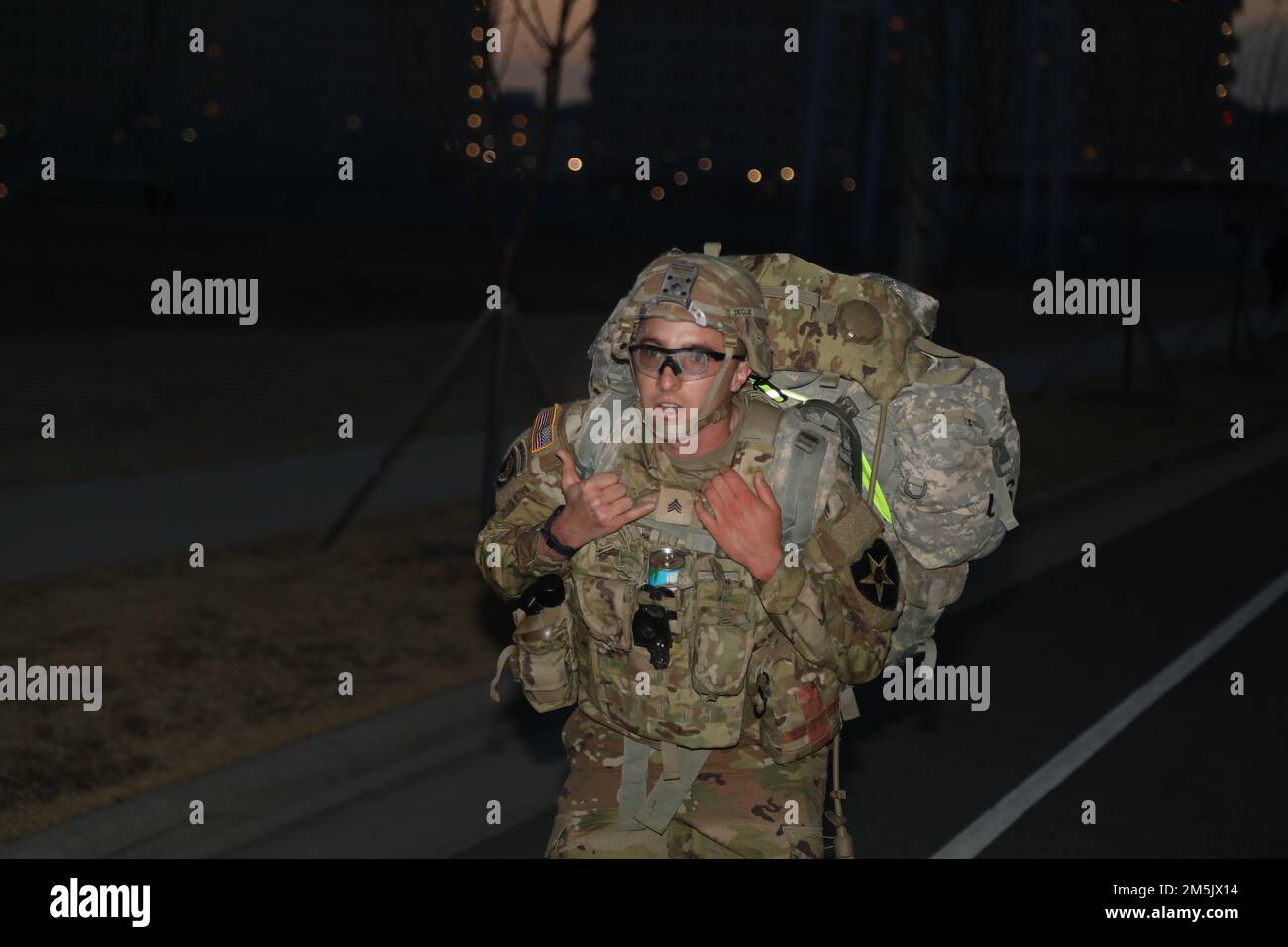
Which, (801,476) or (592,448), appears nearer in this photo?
(801,476)

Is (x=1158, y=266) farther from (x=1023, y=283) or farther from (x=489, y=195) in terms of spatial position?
(x=489, y=195)

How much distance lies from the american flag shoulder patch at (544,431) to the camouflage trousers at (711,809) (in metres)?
0.65

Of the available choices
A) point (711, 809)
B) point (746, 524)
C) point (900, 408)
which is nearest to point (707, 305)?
point (746, 524)

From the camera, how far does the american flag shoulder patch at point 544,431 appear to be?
3.86 meters

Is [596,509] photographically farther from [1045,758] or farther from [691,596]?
[1045,758]

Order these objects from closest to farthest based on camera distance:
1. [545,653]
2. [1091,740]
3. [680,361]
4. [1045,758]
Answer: [680,361] < [545,653] < [1045,758] < [1091,740]

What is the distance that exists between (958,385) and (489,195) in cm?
685

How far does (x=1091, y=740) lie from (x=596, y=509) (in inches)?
197

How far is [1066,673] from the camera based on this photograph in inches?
363

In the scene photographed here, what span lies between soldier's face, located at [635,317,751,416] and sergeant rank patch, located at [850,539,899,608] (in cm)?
43

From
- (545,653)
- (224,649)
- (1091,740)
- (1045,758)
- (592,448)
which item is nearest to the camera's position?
(592,448)

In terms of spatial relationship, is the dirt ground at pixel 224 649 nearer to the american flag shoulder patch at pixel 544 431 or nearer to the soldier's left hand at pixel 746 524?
the american flag shoulder patch at pixel 544 431

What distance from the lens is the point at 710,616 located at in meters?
3.72
